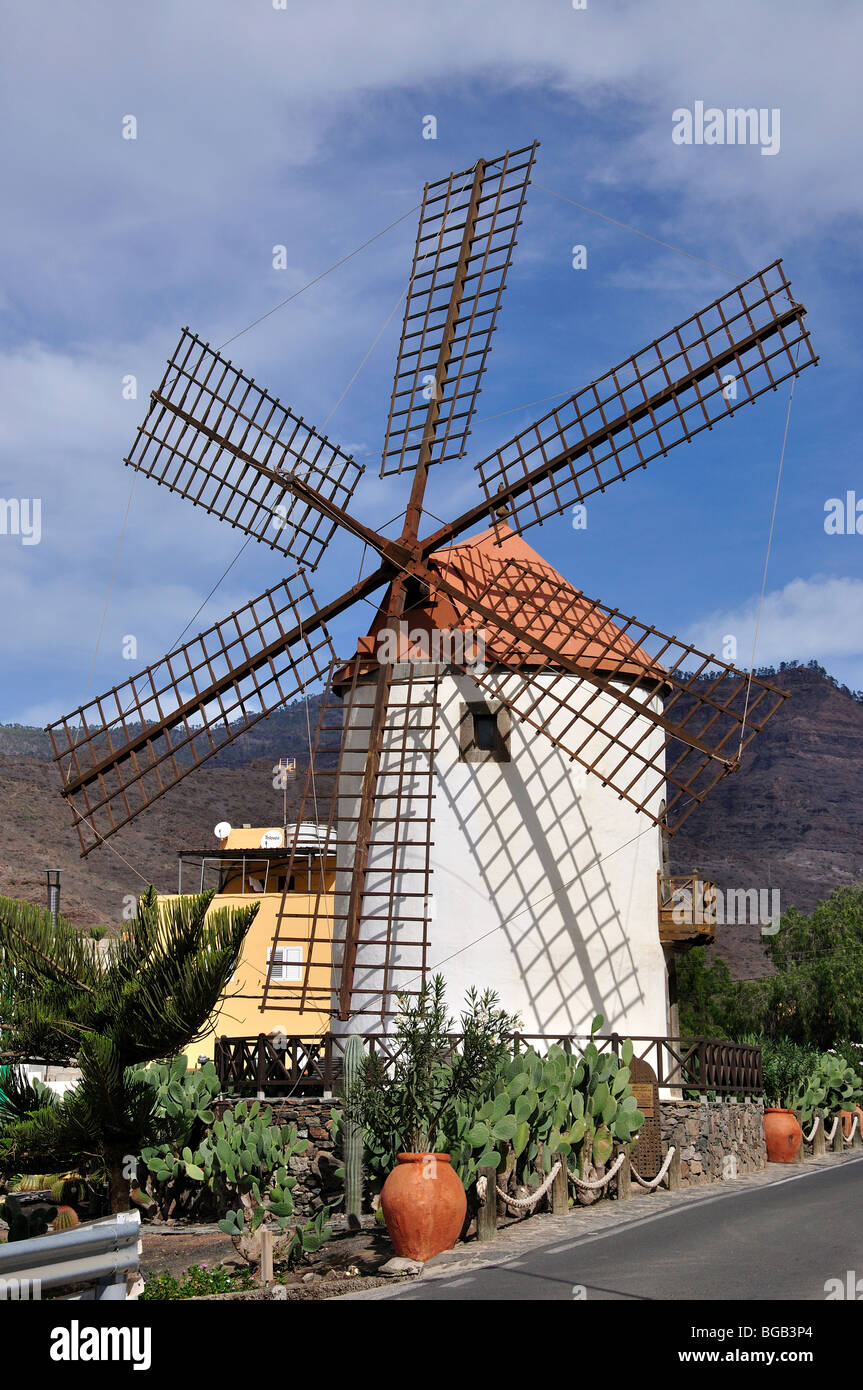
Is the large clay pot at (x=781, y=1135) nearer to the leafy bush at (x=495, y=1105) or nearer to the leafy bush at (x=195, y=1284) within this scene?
the leafy bush at (x=495, y=1105)

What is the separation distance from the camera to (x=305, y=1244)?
1202 centimetres

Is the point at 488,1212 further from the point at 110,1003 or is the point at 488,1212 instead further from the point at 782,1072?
the point at 782,1072

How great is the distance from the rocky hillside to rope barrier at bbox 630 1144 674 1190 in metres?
39.2

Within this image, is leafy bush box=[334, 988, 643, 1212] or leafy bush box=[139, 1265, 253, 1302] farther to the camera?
leafy bush box=[334, 988, 643, 1212]

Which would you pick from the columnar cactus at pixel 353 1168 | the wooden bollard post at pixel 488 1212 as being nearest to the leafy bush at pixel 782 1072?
the columnar cactus at pixel 353 1168

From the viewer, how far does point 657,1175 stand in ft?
50.7

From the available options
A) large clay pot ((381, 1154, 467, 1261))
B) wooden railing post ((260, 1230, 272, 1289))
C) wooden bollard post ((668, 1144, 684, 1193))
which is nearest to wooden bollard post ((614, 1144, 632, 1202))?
wooden bollard post ((668, 1144, 684, 1193))

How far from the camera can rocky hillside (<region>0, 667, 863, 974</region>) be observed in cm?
6106

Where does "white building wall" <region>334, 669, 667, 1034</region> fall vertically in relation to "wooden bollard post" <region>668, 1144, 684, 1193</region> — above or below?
above

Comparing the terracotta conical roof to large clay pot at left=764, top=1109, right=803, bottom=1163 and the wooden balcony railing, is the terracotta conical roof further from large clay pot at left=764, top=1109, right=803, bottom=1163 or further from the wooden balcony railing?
large clay pot at left=764, top=1109, right=803, bottom=1163

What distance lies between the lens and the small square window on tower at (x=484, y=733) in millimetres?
18547

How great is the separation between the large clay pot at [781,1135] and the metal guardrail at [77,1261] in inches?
639
